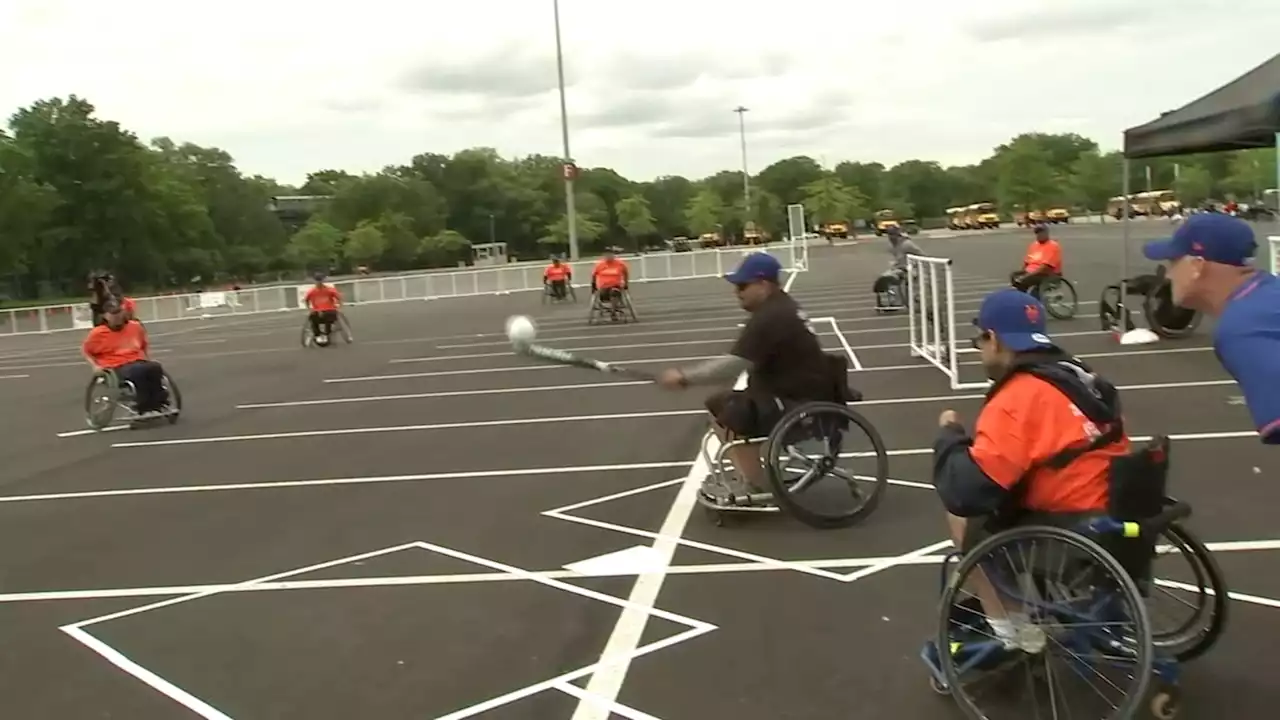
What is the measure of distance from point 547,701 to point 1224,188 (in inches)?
4329

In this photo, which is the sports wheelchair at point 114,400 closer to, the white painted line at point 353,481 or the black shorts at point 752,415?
the white painted line at point 353,481

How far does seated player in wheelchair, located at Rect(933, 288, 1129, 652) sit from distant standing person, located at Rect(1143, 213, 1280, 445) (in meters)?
0.49

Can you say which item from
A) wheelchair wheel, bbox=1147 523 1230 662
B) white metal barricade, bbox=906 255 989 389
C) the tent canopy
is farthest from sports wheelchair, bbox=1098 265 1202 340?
wheelchair wheel, bbox=1147 523 1230 662

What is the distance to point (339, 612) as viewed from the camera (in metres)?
5.57

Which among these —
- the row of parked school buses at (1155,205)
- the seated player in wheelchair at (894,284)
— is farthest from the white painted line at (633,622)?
the row of parked school buses at (1155,205)

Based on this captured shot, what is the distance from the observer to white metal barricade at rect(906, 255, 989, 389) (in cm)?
1151

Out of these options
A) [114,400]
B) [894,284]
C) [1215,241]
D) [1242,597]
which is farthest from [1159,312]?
[114,400]

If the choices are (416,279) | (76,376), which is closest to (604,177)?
(416,279)

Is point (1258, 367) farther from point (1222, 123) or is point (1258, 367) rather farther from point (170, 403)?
point (170, 403)

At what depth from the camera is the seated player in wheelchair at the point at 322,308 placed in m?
22.3

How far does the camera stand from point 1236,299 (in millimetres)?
3045

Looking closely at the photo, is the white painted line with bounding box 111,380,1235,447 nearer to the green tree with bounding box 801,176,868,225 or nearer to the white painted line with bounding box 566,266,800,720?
the white painted line with bounding box 566,266,800,720

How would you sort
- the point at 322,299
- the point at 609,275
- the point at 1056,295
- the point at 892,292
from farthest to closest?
the point at 609,275 → the point at 322,299 → the point at 892,292 → the point at 1056,295

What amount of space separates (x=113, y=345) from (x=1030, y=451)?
11.5 metres
